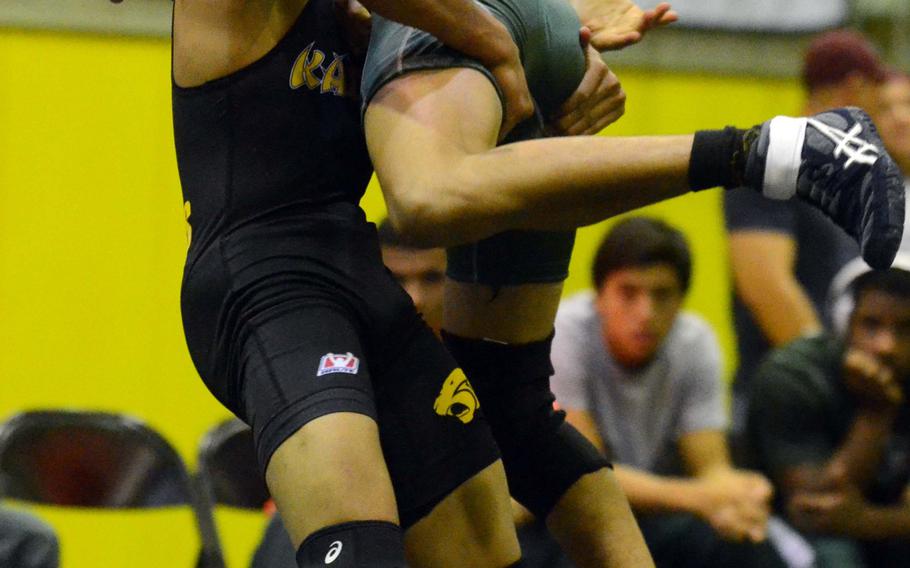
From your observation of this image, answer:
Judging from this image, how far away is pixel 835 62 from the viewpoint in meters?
5.10

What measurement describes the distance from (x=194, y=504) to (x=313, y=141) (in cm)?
145

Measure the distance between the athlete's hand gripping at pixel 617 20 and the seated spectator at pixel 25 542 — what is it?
5.51 feet

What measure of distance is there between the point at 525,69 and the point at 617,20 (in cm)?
43

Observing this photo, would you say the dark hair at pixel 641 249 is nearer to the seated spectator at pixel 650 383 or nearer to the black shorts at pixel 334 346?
the seated spectator at pixel 650 383

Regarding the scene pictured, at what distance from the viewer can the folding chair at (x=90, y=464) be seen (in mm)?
4012

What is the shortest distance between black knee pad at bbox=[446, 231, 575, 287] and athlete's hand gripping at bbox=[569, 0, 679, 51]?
1.27 ft

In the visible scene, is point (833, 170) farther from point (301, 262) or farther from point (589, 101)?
point (301, 262)

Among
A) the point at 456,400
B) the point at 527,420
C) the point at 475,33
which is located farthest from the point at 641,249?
the point at 475,33

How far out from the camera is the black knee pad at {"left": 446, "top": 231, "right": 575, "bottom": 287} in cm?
301

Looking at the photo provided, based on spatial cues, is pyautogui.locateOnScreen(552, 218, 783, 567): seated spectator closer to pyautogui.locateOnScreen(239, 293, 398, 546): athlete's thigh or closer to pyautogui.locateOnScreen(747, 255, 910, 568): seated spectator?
pyautogui.locateOnScreen(747, 255, 910, 568): seated spectator

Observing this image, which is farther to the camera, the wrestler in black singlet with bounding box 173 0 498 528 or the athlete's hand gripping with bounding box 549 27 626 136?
the athlete's hand gripping with bounding box 549 27 626 136

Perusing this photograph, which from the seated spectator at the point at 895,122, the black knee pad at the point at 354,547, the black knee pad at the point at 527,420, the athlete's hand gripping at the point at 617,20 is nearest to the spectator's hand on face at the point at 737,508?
the black knee pad at the point at 527,420

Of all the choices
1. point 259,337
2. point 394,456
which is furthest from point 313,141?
point 394,456

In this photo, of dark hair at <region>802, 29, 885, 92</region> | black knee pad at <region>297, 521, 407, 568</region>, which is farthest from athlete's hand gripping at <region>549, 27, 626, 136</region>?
dark hair at <region>802, 29, 885, 92</region>
